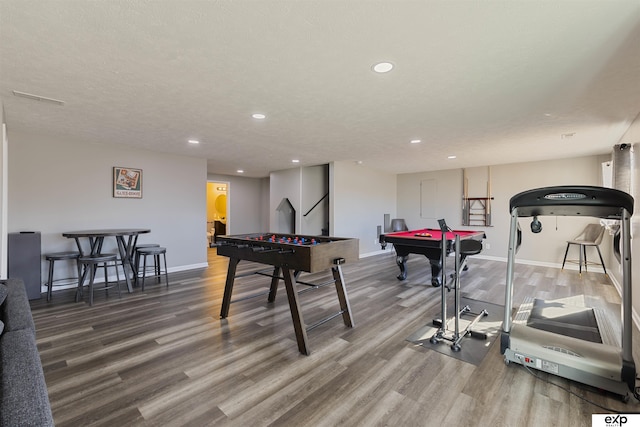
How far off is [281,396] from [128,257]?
12.4 ft

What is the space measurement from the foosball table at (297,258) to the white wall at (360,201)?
10.9ft

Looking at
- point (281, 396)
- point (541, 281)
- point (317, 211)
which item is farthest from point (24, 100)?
point (541, 281)

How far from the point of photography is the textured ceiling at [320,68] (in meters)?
1.62

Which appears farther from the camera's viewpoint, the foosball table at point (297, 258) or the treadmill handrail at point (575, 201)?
the foosball table at point (297, 258)

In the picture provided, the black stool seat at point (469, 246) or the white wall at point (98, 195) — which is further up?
the white wall at point (98, 195)

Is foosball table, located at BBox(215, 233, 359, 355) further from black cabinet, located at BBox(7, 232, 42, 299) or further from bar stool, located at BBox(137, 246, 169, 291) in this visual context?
black cabinet, located at BBox(7, 232, 42, 299)

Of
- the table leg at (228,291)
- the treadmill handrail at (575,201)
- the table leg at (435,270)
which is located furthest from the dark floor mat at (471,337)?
the table leg at (228,291)

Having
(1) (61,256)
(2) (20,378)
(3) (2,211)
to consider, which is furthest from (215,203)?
(2) (20,378)

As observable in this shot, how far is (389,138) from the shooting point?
438 centimetres

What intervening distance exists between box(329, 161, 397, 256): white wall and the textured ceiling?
8.86 ft

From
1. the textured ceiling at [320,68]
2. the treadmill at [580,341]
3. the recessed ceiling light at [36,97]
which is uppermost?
the textured ceiling at [320,68]

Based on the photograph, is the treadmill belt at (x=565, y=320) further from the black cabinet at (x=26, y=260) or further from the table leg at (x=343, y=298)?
the black cabinet at (x=26, y=260)

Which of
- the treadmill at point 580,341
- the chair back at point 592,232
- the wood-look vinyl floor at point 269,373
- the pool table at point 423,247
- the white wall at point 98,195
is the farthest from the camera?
the chair back at point 592,232

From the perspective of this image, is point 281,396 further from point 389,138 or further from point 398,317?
point 389,138
